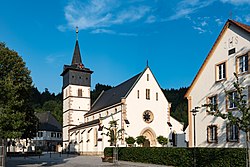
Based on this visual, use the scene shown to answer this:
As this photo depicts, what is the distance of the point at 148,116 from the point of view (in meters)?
51.9

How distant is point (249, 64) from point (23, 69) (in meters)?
17.6

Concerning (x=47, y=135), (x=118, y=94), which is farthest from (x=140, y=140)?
(x=47, y=135)

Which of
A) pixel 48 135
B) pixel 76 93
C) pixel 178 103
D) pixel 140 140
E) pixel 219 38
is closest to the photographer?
pixel 219 38

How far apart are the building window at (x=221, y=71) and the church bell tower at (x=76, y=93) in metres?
39.0

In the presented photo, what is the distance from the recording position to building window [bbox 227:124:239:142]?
27.2m

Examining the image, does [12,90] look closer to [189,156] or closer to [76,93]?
[189,156]

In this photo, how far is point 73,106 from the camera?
65688 mm

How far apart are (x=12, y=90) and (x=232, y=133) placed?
57.9ft

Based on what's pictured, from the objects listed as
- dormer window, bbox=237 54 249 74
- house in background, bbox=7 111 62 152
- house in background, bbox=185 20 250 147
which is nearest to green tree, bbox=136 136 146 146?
house in background, bbox=185 20 250 147

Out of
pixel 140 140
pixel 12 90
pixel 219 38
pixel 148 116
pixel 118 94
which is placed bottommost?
pixel 140 140

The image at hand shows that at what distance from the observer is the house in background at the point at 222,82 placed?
2750 centimetres

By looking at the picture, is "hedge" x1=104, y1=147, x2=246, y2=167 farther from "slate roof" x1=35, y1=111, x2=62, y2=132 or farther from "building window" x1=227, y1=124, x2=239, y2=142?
"slate roof" x1=35, y1=111, x2=62, y2=132

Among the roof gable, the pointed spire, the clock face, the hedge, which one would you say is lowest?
the hedge

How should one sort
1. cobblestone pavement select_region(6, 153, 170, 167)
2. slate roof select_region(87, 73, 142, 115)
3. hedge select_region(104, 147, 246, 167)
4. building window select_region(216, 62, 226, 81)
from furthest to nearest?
1. slate roof select_region(87, 73, 142, 115)
2. building window select_region(216, 62, 226, 81)
3. cobblestone pavement select_region(6, 153, 170, 167)
4. hedge select_region(104, 147, 246, 167)
